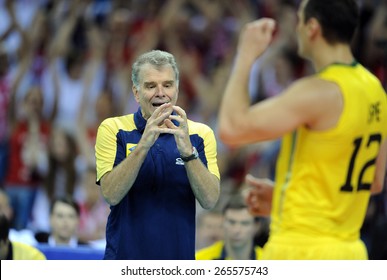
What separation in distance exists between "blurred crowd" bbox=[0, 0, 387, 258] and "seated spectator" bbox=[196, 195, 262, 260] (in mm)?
→ 2573

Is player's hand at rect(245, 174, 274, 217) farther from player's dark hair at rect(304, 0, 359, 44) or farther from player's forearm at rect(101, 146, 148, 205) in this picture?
player's dark hair at rect(304, 0, 359, 44)

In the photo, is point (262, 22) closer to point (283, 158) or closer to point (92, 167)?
point (283, 158)

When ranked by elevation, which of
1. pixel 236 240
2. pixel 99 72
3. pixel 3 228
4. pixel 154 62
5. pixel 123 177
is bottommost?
pixel 236 240

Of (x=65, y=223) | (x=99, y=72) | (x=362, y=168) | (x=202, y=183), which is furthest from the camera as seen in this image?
(x=99, y=72)

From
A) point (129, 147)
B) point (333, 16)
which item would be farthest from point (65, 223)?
point (333, 16)

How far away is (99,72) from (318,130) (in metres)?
7.57

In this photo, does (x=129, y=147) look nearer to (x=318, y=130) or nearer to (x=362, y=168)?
(x=318, y=130)

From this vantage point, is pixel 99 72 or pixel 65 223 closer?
pixel 65 223

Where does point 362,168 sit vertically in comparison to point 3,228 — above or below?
above

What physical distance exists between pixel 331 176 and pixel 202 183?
746 millimetres

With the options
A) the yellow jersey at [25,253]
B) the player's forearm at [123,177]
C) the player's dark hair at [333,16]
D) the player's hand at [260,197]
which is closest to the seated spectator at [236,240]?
the yellow jersey at [25,253]

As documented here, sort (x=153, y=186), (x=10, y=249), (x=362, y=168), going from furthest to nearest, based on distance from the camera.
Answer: (x=10, y=249) < (x=153, y=186) < (x=362, y=168)

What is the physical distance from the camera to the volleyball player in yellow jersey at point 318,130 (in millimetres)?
4074

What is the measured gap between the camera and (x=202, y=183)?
184 inches
